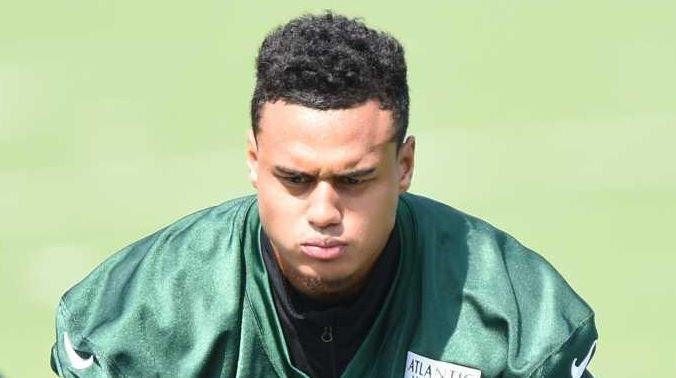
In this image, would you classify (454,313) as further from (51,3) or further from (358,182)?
(51,3)

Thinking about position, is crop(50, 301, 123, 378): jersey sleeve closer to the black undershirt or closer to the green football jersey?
the green football jersey

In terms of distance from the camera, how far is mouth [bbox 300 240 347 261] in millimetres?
3891

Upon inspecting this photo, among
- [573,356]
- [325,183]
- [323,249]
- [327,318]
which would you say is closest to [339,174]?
[325,183]

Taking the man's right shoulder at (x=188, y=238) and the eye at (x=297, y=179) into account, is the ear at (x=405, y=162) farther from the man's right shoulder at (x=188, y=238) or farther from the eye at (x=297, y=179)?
the man's right shoulder at (x=188, y=238)

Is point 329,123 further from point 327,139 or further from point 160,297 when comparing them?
point 160,297

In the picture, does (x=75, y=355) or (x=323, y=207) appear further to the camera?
(x=75, y=355)

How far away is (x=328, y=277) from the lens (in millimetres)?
3965

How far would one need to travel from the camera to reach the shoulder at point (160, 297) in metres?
4.06

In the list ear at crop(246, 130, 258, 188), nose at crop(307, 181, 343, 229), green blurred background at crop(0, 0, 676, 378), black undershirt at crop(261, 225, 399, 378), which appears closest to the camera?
nose at crop(307, 181, 343, 229)

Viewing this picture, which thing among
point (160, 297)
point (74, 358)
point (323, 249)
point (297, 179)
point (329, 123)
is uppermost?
point (329, 123)

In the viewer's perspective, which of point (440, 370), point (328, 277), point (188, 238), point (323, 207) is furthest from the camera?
point (188, 238)

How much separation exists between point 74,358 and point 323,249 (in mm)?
524

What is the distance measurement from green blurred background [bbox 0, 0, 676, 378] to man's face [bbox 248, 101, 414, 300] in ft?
4.67

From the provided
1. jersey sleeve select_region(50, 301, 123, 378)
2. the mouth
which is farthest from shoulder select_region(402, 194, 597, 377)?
jersey sleeve select_region(50, 301, 123, 378)
